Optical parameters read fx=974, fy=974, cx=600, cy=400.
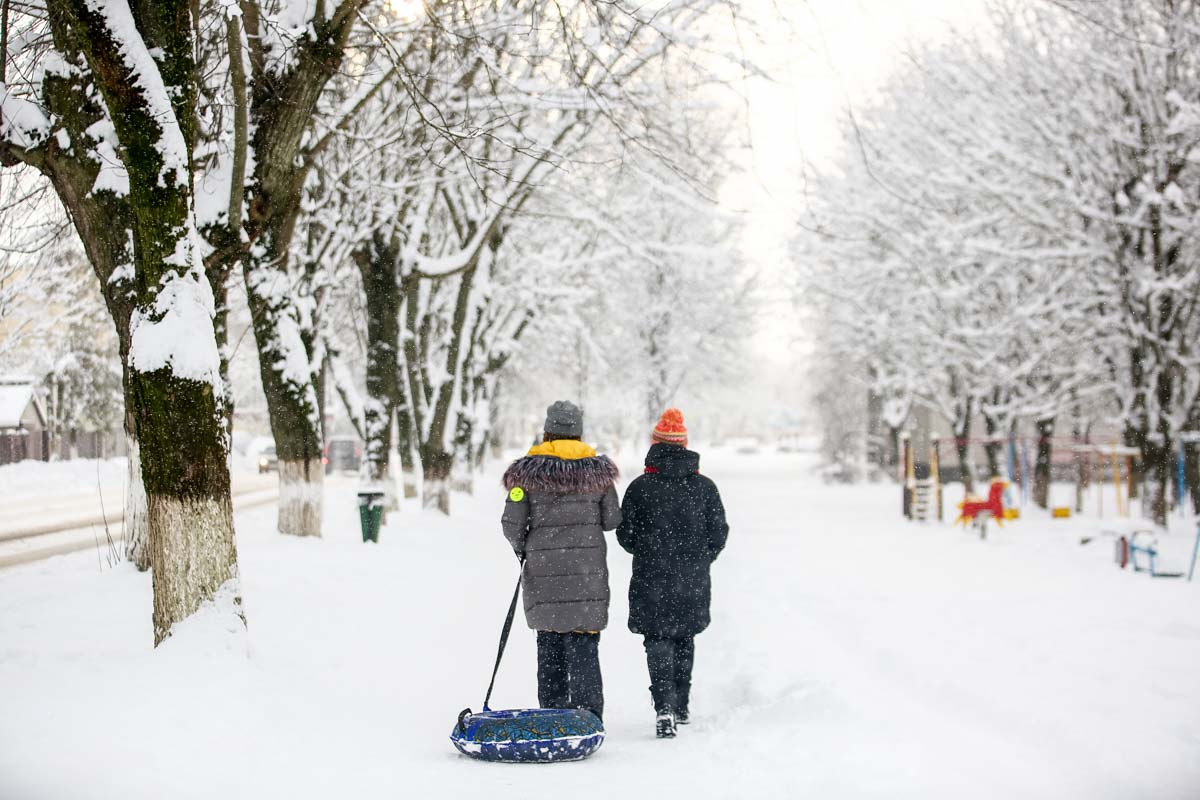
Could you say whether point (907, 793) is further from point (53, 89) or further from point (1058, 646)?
point (53, 89)

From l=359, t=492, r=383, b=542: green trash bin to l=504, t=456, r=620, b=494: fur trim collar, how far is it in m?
7.54

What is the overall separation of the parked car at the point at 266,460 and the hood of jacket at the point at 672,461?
131ft

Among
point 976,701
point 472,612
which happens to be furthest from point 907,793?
point 472,612

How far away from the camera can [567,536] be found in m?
5.42

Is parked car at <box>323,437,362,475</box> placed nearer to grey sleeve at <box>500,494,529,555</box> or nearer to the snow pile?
the snow pile

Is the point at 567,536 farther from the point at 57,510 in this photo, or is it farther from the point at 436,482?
the point at 57,510

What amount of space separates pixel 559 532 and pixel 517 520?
0.24 meters

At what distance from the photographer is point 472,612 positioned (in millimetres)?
9484

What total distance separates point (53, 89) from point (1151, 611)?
11098 mm

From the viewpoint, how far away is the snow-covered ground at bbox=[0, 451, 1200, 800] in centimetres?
450

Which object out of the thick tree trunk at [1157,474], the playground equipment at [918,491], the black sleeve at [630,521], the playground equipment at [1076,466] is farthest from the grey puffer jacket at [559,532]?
the playground equipment at [918,491]

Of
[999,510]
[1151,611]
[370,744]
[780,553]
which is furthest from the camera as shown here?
[999,510]

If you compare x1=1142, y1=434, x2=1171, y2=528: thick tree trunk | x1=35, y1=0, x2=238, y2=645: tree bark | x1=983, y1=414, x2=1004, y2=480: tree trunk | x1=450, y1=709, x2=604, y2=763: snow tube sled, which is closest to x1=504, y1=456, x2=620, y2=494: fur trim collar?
x1=450, y1=709, x2=604, y2=763: snow tube sled

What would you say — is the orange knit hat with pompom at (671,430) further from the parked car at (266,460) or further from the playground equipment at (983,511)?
the parked car at (266,460)
